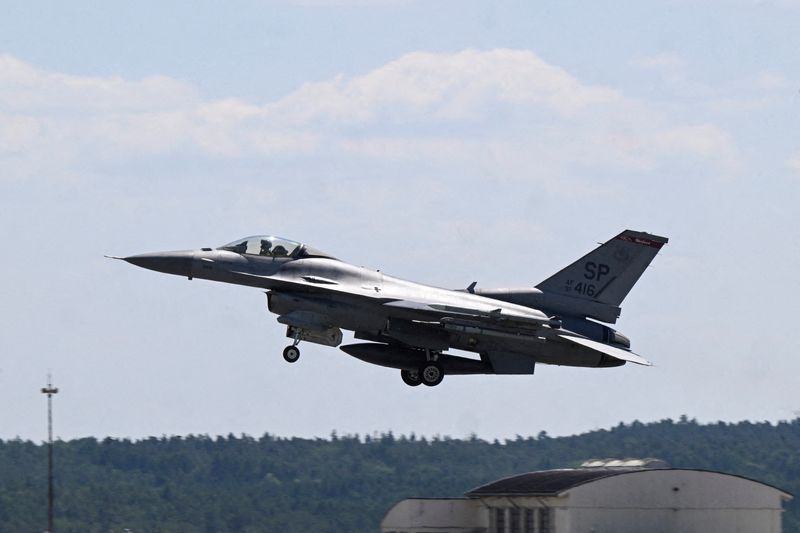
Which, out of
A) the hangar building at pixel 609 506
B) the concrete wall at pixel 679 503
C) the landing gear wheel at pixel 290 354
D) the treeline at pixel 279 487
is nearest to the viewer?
the landing gear wheel at pixel 290 354

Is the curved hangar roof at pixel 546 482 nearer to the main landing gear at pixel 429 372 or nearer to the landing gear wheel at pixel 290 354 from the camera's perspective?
the main landing gear at pixel 429 372

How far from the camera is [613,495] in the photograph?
56844 millimetres

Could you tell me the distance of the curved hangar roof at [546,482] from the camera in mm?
57406

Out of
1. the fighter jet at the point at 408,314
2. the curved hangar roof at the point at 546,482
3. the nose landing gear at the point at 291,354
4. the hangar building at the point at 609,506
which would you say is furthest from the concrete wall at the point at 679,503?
the nose landing gear at the point at 291,354

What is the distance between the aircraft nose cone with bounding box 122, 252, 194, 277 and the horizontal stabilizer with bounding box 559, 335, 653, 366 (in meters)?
11.8

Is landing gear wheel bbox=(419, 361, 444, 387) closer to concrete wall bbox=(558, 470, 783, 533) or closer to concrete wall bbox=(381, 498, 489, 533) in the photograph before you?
concrete wall bbox=(558, 470, 783, 533)

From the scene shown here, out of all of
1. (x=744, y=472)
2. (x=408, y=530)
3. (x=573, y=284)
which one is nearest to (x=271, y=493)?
(x=744, y=472)

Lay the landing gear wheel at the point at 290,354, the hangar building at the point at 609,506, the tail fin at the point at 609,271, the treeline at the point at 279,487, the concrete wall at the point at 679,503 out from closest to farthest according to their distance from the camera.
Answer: the landing gear wheel at the point at 290,354
the tail fin at the point at 609,271
the hangar building at the point at 609,506
the concrete wall at the point at 679,503
the treeline at the point at 279,487

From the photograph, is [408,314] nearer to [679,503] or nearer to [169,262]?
[169,262]

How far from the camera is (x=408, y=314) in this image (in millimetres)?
44438

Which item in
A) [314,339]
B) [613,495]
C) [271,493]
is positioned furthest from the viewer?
[271,493]

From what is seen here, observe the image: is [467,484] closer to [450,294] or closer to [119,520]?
[119,520]

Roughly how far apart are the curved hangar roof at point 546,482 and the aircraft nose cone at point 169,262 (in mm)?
19058

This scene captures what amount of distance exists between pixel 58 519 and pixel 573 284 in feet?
368
